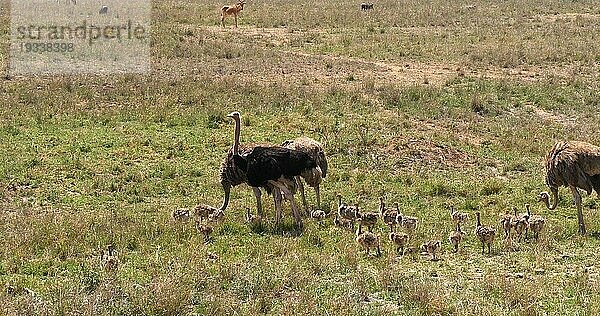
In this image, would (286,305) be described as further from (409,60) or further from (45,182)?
(409,60)

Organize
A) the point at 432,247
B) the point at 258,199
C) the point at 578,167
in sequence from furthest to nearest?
the point at 258,199 → the point at 578,167 → the point at 432,247

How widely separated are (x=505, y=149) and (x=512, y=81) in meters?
7.12

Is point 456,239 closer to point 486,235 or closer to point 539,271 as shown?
point 486,235

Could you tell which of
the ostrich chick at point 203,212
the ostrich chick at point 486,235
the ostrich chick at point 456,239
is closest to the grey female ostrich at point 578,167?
the ostrich chick at point 486,235

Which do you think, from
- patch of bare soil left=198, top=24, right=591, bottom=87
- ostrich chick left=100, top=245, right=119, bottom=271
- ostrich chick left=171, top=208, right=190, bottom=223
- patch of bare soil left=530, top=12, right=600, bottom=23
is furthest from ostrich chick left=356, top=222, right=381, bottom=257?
patch of bare soil left=530, top=12, right=600, bottom=23

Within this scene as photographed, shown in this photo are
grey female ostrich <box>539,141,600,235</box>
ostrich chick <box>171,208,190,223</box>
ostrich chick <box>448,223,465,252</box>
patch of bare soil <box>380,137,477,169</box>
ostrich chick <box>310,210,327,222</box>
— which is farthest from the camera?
patch of bare soil <box>380,137,477,169</box>

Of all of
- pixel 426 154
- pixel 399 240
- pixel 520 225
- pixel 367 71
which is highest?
pixel 520 225

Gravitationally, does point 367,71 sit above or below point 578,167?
below

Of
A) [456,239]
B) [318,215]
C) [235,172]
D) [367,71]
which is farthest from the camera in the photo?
[367,71]

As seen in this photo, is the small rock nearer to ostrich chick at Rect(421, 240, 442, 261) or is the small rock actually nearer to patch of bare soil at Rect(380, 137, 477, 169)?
ostrich chick at Rect(421, 240, 442, 261)

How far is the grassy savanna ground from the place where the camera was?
8414 mm

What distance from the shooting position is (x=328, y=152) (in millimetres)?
16562

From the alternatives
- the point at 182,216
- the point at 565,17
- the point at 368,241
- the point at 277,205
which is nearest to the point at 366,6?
the point at 565,17

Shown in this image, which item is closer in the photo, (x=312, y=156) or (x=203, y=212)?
(x=203, y=212)
